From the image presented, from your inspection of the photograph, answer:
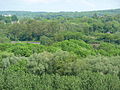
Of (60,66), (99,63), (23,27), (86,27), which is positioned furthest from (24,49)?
(86,27)

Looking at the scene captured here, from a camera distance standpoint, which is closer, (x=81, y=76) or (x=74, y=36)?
(x=81, y=76)

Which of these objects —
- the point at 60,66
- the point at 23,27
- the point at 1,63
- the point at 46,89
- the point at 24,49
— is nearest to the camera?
the point at 46,89

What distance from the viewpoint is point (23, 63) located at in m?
21.4

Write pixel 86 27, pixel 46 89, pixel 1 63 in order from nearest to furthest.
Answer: pixel 46 89 < pixel 1 63 < pixel 86 27

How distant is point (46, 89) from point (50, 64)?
22.8 ft

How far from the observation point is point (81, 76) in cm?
1752

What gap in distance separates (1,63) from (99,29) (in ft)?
134

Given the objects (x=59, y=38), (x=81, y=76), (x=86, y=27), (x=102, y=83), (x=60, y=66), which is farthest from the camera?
(x=86, y=27)

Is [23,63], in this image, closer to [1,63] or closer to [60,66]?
[1,63]

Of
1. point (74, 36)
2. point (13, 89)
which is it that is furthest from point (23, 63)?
point (74, 36)

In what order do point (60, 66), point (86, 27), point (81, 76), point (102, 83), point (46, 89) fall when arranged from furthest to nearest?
point (86, 27), point (60, 66), point (81, 76), point (102, 83), point (46, 89)

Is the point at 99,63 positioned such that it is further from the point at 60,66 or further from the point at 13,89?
the point at 13,89

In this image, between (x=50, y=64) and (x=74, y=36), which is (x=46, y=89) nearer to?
(x=50, y=64)

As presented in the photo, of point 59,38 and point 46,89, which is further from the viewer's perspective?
point 59,38
